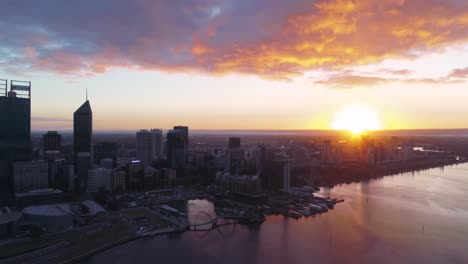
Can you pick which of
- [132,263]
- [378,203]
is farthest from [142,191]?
[378,203]

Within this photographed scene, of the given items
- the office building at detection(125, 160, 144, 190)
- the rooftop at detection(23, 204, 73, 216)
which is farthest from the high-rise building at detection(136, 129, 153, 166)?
the rooftop at detection(23, 204, 73, 216)

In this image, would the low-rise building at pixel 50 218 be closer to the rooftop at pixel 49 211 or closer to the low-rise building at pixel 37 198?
the rooftop at pixel 49 211

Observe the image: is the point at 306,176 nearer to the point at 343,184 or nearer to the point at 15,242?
the point at 343,184

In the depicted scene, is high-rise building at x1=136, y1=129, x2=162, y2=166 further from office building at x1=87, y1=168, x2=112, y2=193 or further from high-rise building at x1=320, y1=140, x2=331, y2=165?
high-rise building at x1=320, y1=140, x2=331, y2=165

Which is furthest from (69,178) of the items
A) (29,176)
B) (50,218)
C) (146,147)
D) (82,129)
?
(146,147)

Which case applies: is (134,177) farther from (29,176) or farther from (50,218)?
(50,218)

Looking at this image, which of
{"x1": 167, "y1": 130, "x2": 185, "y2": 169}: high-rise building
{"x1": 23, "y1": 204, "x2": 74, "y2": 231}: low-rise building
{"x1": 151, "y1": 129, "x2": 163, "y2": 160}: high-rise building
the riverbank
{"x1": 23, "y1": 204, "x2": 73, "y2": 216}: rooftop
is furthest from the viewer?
{"x1": 151, "y1": 129, "x2": 163, "y2": 160}: high-rise building
